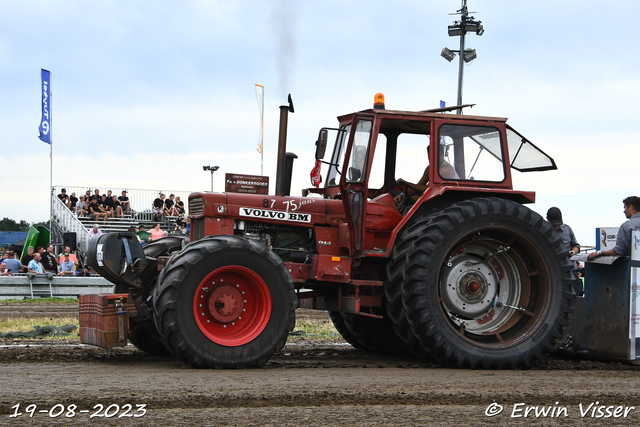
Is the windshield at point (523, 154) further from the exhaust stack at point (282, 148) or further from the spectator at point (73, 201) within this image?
the spectator at point (73, 201)

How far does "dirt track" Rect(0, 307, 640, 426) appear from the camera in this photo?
4.53m

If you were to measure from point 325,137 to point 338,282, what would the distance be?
1.45 metres

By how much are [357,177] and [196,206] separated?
1.64 metres

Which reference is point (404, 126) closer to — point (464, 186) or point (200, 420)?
point (464, 186)

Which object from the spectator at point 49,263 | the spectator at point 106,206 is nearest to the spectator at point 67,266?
the spectator at point 49,263

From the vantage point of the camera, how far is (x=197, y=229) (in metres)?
7.66

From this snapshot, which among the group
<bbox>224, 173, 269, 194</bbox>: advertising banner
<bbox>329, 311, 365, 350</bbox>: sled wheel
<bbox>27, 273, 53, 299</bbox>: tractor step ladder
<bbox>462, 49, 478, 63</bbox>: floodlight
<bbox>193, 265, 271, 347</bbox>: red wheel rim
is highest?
<bbox>462, 49, 478, 63</bbox>: floodlight

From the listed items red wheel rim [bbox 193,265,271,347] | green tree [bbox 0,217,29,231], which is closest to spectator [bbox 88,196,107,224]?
red wheel rim [bbox 193,265,271,347]

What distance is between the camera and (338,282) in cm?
758

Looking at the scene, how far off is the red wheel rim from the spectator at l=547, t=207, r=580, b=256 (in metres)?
4.33

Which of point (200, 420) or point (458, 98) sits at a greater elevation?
point (458, 98)

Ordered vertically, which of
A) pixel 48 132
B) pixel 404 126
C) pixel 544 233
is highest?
pixel 48 132

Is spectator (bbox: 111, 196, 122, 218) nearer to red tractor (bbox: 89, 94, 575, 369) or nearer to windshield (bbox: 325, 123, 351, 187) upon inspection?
red tractor (bbox: 89, 94, 575, 369)

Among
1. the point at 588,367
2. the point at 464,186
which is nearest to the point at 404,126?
the point at 464,186
